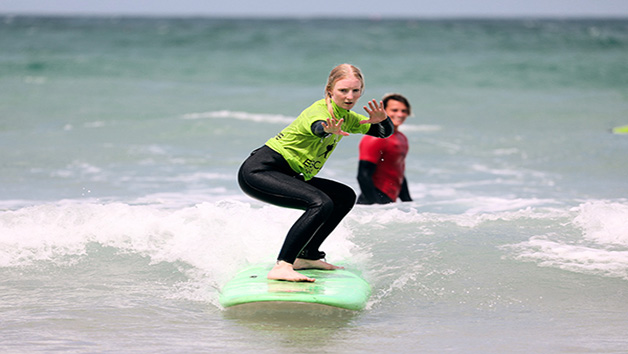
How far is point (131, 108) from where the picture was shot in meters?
18.7

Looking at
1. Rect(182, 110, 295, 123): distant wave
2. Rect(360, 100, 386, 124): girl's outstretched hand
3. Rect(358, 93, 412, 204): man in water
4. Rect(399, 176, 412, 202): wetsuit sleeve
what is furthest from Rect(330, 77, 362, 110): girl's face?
Rect(182, 110, 295, 123): distant wave

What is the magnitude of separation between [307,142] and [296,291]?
3.02ft

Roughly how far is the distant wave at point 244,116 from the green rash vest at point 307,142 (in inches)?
486

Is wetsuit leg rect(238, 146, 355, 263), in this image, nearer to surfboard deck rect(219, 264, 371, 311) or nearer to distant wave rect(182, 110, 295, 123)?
surfboard deck rect(219, 264, 371, 311)

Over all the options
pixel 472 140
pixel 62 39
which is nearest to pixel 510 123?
pixel 472 140

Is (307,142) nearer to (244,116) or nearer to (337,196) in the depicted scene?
(337,196)

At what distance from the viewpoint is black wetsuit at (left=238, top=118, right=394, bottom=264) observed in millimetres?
4691

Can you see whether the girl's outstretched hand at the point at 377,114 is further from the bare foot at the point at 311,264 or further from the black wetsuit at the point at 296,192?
the bare foot at the point at 311,264

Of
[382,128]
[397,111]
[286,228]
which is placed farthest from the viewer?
[397,111]

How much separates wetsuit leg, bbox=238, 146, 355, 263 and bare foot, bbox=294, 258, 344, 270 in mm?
385

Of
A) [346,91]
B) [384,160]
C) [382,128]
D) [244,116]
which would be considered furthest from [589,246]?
[244,116]

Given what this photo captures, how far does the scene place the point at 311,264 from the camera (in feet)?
17.3

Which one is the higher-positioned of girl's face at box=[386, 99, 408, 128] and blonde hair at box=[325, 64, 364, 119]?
girl's face at box=[386, 99, 408, 128]

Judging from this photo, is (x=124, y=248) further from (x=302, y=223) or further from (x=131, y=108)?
(x=131, y=108)
